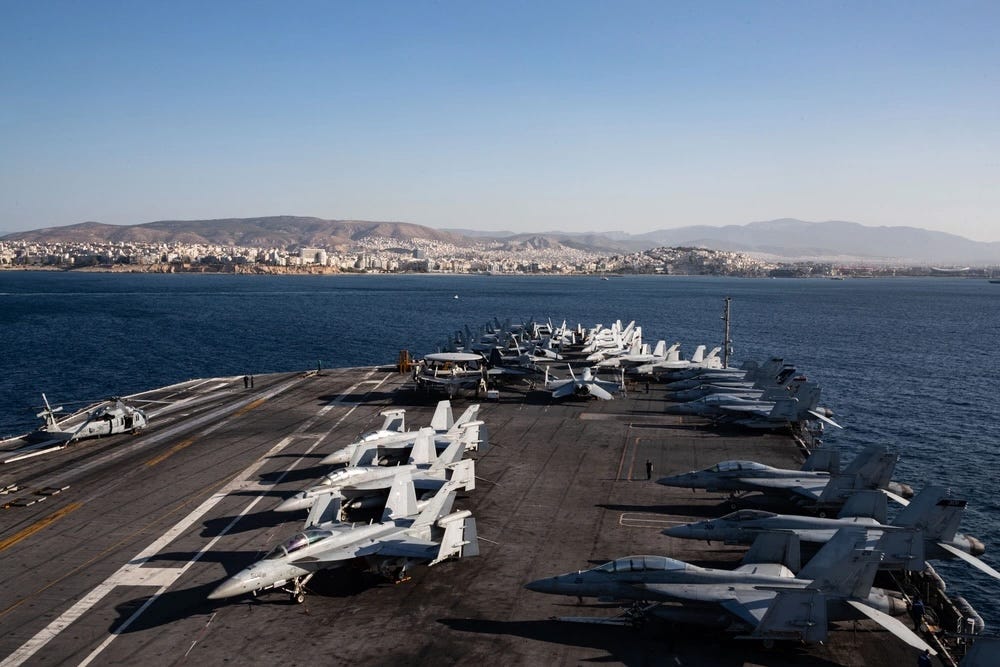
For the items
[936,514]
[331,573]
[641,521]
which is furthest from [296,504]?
[936,514]

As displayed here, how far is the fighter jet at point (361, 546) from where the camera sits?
96.8 ft

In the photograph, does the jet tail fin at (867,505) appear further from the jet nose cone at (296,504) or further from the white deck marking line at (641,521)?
the jet nose cone at (296,504)

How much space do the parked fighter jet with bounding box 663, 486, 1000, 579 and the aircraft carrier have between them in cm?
172

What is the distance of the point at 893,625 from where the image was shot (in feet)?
82.2

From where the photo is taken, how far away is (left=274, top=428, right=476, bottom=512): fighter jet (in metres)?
37.7

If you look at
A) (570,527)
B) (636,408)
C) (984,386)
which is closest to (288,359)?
(636,408)

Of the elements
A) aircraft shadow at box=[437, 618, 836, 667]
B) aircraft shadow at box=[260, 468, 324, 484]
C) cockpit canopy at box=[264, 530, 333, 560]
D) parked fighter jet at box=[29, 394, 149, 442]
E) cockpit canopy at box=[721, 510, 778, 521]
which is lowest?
aircraft shadow at box=[437, 618, 836, 667]

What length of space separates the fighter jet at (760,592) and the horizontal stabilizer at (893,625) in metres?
0.03

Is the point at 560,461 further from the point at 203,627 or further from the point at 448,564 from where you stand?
the point at 203,627

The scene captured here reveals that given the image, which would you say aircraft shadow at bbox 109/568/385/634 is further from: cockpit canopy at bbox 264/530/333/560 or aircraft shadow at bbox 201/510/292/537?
aircraft shadow at bbox 201/510/292/537

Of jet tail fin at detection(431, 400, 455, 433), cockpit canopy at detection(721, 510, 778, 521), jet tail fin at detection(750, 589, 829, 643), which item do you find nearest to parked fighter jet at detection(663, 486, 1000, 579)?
cockpit canopy at detection(721, 510, 778, 521)

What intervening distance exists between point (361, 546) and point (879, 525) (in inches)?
947

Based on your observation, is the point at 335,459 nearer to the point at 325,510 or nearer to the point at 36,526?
the point at 325,510

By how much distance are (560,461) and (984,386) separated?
73393 millimetres
